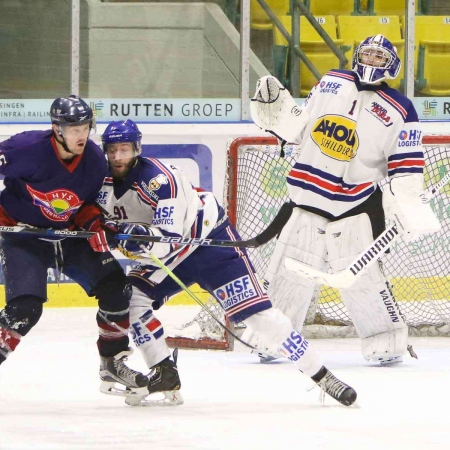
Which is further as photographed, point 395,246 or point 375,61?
point 395,246

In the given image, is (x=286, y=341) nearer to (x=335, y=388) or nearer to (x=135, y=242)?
(x=335, y=388)

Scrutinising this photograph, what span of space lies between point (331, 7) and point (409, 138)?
2.24 m

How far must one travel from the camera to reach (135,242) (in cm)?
401

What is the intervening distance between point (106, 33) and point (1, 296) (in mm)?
1393

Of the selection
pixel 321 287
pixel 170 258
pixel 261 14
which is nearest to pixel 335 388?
pixel 170 258

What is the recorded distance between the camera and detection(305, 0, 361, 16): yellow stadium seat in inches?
269

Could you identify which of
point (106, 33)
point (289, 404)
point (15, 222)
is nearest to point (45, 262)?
point (15, 222)

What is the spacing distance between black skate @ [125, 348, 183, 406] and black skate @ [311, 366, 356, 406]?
1.40 ft

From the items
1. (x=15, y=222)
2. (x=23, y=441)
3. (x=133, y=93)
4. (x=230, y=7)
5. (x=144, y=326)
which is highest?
(x=230, y=7)

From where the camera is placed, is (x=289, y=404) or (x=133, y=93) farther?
(x=133, y=93)

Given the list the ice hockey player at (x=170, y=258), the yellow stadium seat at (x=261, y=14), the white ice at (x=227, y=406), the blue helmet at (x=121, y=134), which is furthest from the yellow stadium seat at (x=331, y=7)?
the blue helmet at (x=121, y=134)

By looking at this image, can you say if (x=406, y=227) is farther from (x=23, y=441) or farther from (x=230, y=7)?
(x=230, y=7)

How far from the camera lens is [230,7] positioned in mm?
6531

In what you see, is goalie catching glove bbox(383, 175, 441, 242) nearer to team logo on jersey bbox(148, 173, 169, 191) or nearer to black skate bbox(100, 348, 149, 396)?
team logo on jersey bbox(148, 173, 169, 191)
